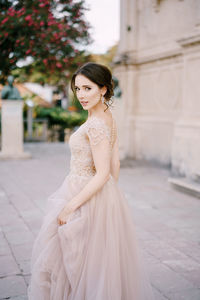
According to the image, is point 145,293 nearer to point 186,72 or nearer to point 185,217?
point 185,217

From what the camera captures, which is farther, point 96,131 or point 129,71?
point 129,71

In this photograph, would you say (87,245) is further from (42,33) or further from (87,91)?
(42,33)

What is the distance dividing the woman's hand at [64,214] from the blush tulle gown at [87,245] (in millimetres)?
31

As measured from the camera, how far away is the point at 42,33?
10836mm

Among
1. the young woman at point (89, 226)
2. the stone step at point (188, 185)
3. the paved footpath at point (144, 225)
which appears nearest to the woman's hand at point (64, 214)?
the young woman at point (89, 226)

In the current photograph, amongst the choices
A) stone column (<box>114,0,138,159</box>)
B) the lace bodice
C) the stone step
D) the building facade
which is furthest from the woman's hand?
stone column (<box>114,0,138,159</box>)

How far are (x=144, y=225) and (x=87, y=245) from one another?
2.60 m

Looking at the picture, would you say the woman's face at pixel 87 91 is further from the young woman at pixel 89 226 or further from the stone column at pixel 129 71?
the stone column at pixel 129 71

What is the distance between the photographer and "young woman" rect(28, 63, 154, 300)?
212cm

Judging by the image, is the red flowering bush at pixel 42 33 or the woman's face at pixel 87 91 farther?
the red flowering bush at pixel 42 33

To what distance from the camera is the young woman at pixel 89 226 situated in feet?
6.95

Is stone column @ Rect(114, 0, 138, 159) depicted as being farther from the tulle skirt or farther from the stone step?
the tulle skirt

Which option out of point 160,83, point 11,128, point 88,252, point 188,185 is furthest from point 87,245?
point 11,128

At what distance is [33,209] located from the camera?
17.5 ft
